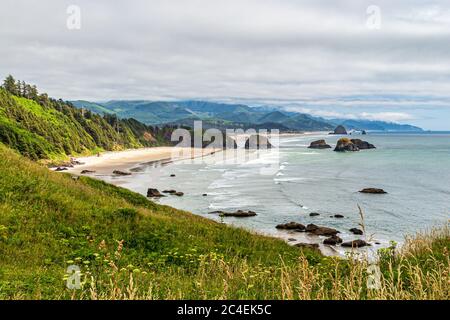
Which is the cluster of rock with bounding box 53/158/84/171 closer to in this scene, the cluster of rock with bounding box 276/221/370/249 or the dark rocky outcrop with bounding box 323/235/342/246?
the cluster of rock with bounding box 276/221/370/249

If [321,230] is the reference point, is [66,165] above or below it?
below

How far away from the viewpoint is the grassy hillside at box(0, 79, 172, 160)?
99.8m

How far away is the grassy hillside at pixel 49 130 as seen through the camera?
327 feet

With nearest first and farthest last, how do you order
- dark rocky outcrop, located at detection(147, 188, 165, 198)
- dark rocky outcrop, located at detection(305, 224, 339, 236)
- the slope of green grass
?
the slope of green grass, dark rocky outcrop, located at detection(305, 224, 339, 236), dark rocky outcrop, located at detection(147, 188, 165, 198)

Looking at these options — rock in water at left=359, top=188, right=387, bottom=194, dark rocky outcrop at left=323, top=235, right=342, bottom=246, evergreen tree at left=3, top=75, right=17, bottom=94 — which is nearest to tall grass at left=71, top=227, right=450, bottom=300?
dark rocky outcrop at left=323, top=235, right=342, bottom=246

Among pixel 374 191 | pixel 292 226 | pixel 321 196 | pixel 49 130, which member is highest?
pixel 49 130

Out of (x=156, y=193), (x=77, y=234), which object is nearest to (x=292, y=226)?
(x=156, y=193)

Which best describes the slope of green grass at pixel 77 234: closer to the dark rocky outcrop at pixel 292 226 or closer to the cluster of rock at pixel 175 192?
the dark rocky outcrop at pixel 292 226

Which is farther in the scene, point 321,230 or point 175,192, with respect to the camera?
point 175,192

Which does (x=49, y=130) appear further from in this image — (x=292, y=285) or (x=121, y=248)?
(x=292, y=285)

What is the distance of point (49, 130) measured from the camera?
128m

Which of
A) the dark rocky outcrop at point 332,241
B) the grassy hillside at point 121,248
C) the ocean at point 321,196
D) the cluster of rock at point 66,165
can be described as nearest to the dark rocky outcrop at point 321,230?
the ocean at point 321,196
